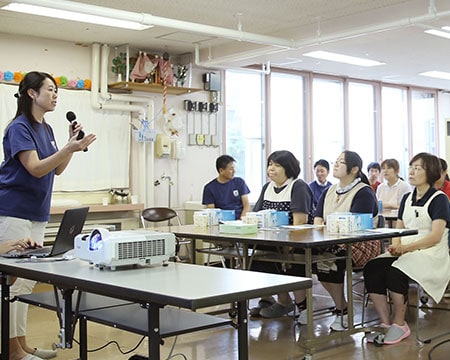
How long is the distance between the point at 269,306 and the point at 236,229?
1038 millimetres

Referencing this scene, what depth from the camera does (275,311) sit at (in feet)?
16.5

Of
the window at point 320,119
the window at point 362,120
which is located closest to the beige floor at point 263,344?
the window at point 320,119

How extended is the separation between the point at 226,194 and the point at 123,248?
12.8ft

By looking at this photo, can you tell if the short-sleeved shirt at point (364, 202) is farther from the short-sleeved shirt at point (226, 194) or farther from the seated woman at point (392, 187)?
the seated woman at point (392, 187)

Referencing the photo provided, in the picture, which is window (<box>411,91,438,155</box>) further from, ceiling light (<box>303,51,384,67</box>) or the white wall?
the white wall

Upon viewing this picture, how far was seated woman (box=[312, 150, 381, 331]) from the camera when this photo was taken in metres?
4.55

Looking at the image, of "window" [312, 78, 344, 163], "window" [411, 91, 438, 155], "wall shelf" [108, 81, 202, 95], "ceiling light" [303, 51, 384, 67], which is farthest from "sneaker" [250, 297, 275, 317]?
"window" [411, 91, 438, 155]

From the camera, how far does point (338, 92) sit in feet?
33.0

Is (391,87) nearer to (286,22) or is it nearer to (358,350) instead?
(286,22)

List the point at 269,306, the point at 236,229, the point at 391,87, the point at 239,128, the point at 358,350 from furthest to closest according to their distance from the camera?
the point at 391,87 → the point at 239,128 → the point at 269,306 → the point at 236,229 → the point at 358,350

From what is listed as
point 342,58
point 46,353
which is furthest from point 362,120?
point 46,353

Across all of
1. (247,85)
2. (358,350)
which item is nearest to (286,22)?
(247,85)

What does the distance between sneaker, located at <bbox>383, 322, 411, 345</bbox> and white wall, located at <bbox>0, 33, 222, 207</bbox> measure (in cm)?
392

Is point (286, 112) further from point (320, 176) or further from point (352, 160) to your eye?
point (352, 160)
